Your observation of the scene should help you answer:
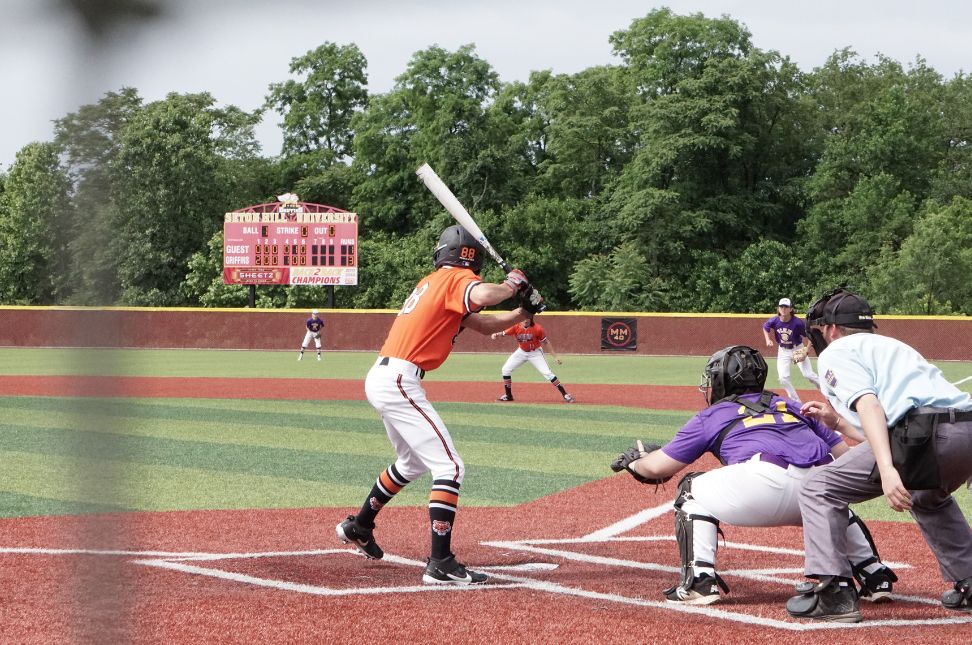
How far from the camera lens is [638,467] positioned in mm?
5910

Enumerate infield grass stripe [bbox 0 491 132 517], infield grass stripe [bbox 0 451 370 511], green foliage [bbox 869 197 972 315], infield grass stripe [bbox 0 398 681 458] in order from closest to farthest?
infield grass stripe [bbox 0 491 132 517] → infield grass stripe [bbox 0 451 370 511] → infield grass stripe [bbox 0 398 681 458] → green foliage [bbox 869 197 972 315]

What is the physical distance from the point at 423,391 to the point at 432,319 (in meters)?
0.43

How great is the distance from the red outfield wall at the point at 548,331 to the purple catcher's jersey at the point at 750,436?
108 feet

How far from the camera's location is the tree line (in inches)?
1993

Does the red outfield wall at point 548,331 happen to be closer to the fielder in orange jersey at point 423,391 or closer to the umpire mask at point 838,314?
the fielder in orange jersey at point 423,391

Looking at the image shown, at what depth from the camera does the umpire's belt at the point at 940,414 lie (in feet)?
16.6

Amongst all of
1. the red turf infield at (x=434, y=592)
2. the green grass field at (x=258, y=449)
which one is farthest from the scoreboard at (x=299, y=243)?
the red turf infield at (x=434, y=592)

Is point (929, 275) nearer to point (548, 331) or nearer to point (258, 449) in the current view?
point (548, 331)

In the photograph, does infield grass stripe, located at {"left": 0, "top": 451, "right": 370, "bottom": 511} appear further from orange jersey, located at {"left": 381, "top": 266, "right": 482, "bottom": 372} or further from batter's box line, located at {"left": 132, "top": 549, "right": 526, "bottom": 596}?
orange jersey, located at {"left": 381, "top": 266, "right": 482, "bottom": 372}

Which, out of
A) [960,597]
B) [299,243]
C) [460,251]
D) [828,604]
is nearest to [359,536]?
[460,251]

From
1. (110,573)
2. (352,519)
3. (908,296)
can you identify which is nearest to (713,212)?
(908,296)

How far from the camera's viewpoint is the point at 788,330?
1950cm

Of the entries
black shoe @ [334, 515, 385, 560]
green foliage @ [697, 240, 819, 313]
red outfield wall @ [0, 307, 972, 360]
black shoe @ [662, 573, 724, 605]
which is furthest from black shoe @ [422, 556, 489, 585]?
green foliage @ [697, 240, 819, 313]

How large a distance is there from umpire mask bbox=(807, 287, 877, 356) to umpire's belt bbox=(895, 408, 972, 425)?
0.53 metres
